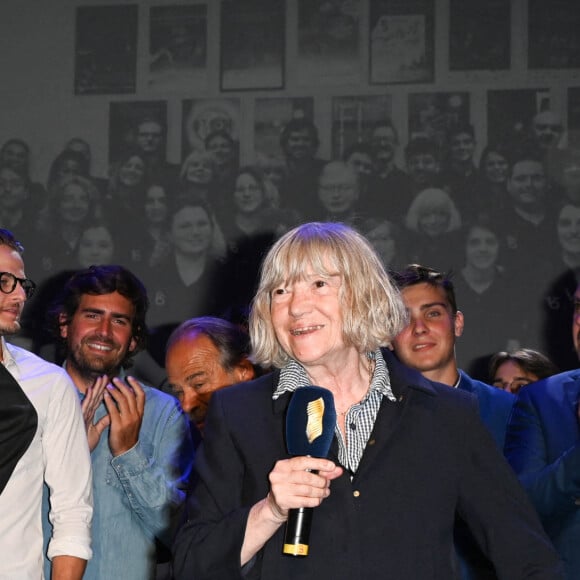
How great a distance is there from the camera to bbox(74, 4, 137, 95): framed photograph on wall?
6141mm

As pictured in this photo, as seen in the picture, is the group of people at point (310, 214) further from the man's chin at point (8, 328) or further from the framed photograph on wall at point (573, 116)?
the man's chin at point (8, 328)

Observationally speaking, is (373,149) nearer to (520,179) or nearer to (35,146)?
(520,179)

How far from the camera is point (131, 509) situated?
3.31 m

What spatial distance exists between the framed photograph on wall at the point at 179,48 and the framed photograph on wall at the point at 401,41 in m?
1.05

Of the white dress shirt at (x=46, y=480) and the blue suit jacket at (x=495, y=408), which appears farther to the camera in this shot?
the blue suit jacket at (x=495, y=408)

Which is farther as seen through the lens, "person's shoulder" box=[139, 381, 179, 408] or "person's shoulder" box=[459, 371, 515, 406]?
"person's shoulder" box=[139, 381, 179, 408]

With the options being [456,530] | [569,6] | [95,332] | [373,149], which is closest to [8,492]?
[95,332]

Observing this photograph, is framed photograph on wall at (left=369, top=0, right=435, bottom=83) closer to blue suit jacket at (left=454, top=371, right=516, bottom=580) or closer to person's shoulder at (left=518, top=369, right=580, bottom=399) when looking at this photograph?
blue suit jacket at (left=454, top=371, right=516, bottom=580)

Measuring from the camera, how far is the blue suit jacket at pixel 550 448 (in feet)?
8.29

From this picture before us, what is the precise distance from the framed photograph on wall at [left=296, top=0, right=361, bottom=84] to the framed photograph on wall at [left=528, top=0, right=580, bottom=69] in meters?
1.04

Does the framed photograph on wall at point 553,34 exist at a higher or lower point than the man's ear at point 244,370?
higher

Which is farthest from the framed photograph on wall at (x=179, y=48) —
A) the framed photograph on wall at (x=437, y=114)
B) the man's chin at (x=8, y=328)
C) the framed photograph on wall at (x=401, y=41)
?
the man's chin at (x=8, y=328)

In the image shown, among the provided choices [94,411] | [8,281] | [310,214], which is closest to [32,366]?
[8,281]

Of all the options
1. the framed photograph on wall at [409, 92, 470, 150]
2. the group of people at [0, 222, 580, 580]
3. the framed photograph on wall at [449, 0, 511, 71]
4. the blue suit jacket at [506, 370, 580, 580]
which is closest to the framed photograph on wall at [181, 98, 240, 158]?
the framed photograph on wall at [409, 92, 470, 150]
